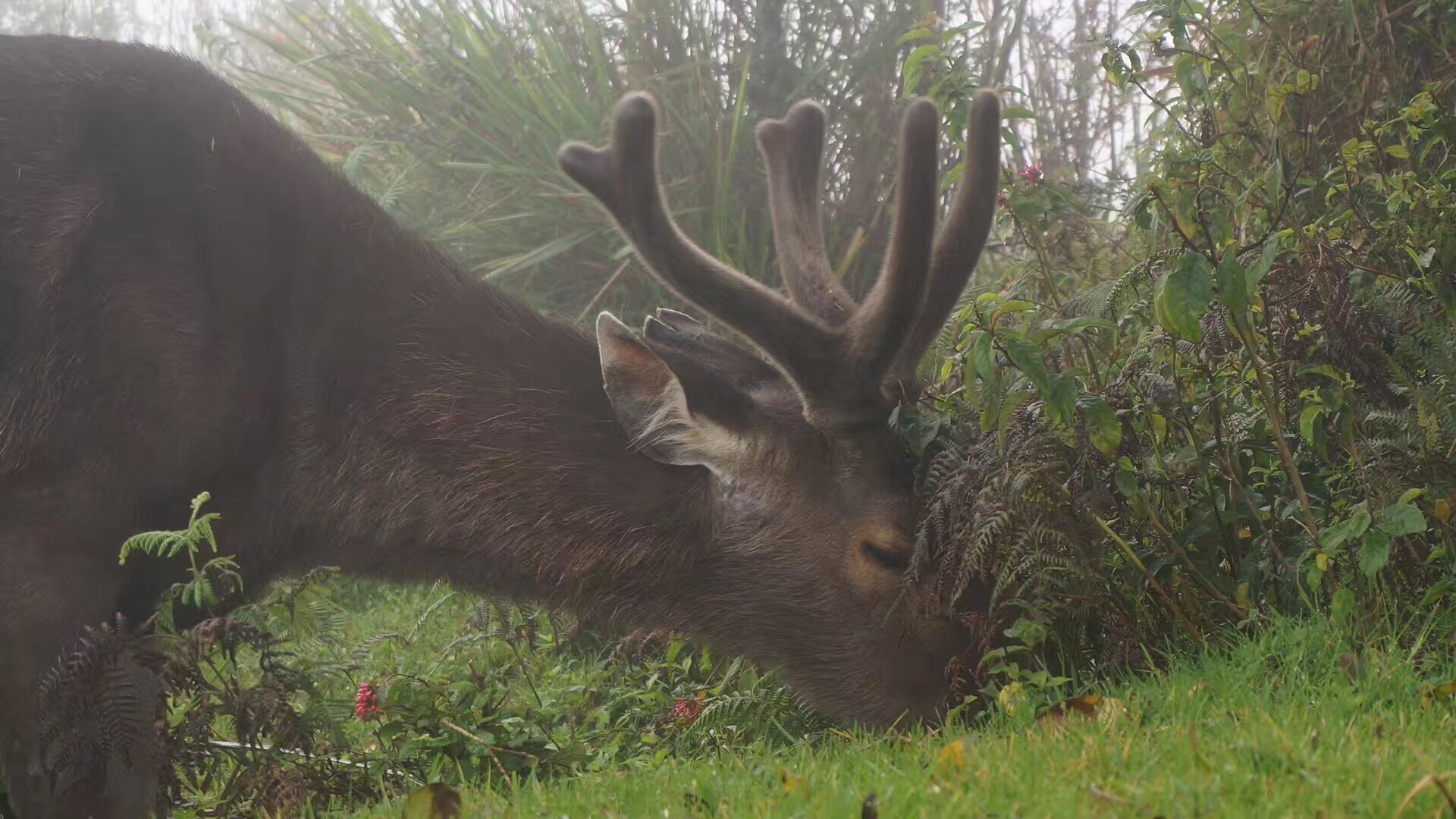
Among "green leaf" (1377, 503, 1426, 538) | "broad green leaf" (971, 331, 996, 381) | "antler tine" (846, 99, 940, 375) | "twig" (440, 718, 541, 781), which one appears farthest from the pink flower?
"green leaf" (1377, 503, 1426, 538)

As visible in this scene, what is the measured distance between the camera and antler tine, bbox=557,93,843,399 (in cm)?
412

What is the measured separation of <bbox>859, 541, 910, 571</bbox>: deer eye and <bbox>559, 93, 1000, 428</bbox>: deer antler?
1.14 feet

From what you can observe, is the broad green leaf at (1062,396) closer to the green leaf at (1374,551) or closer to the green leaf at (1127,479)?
the green leaf at (1127,479)

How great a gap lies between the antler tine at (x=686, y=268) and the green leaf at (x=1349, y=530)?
1380 mm

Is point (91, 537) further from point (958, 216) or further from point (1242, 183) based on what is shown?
point (1242, 183)

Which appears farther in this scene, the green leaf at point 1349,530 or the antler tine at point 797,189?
the antler tine at point 797,189

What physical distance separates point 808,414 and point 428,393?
43.0 inches

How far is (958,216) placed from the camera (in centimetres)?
416

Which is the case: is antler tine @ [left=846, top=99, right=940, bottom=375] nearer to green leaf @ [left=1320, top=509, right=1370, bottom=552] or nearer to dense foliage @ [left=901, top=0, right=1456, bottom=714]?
dense foliage @ [left=901, top=0, right=1456, bottom=714]

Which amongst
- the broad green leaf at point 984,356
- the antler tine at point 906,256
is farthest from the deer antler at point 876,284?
the broad green leaf at point 984,356

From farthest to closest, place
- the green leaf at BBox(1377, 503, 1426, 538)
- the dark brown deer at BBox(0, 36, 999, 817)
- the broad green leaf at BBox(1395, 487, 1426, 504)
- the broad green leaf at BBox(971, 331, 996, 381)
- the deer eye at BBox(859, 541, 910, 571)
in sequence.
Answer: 1. the deer eye at BBox(859, 541, 910, 571)
2. the dark brown deer at BBox(0, 36, 999, 817)
3. the broad green leaf at BBox(971, 331, 996, 381)
4. the broad green leaf at BBox(1395, 487, 1426, 504)
5. the green leaf at BBox(1377, 503, 1426, 538)

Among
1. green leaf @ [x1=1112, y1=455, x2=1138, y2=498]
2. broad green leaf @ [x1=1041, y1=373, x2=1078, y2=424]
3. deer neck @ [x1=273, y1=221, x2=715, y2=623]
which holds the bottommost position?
deer neck @ [x1=273, y1=221, x2=715, y2=623]

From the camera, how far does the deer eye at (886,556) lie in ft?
14.0

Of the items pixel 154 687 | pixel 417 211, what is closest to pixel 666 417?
pixel 154 687
